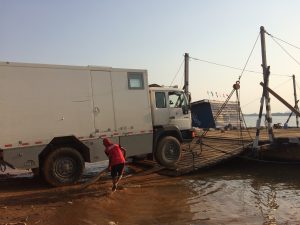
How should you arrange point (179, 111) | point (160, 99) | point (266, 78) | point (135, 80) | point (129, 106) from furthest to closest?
point (266, 78), point (179, 111), point (160, 99), point (135, 80), point (129, 106)

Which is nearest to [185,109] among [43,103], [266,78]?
[266,78]

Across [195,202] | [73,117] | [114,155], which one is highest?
[73,117]

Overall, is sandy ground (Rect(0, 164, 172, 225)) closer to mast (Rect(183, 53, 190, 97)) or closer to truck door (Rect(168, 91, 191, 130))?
truck door (Rect(168, 91, 191, 130))

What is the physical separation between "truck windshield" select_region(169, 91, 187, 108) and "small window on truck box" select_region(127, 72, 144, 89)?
1635mm

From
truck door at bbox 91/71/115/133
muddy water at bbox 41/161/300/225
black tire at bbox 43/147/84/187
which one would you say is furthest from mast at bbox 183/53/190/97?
black tire at bbox 43/147/84/187

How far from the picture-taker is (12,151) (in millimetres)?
11508

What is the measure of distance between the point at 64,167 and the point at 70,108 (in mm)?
1768

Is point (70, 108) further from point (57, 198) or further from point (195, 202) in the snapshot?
point (195, 202)

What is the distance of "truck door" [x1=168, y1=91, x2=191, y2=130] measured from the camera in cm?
1520

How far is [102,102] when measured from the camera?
1316 cm

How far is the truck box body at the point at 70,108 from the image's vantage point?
37.9 feet

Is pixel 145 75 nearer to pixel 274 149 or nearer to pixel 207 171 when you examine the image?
pixel 207 171

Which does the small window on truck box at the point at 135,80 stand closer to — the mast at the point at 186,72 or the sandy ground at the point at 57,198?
the sandy ground at the point at 57,198

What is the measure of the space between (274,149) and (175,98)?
4.69 meters
